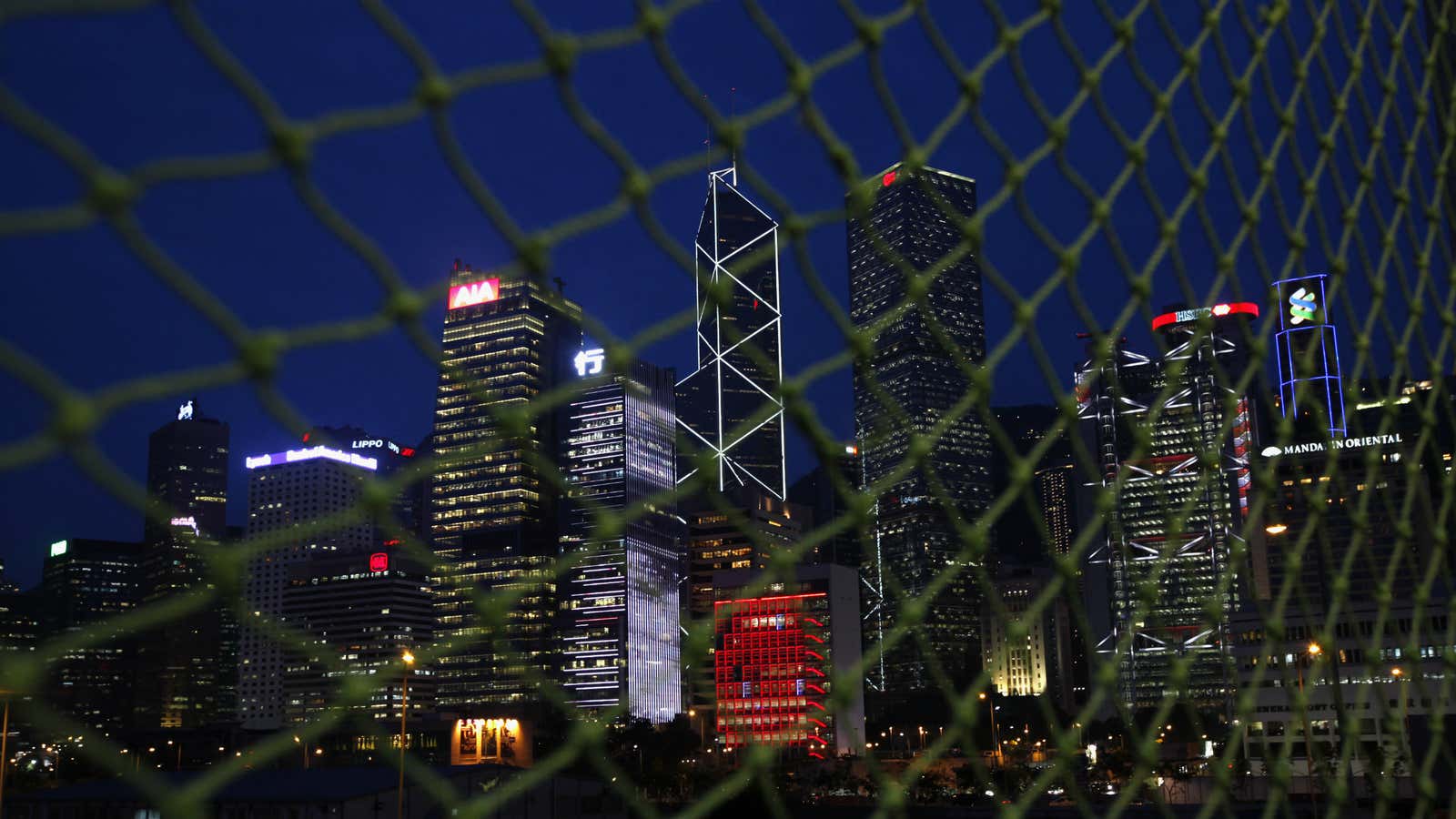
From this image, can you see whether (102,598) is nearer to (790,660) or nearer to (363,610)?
(363,610)

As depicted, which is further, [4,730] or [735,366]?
[735,366]

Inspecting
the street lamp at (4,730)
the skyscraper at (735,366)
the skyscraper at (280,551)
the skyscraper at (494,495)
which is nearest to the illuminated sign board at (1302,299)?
the street lamp at (4,730)

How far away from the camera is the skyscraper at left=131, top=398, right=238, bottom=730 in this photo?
52.7m

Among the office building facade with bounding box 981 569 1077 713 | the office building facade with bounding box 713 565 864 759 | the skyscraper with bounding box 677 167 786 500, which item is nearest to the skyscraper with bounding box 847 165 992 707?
the office building facade with bounding box 981 569 1077 713

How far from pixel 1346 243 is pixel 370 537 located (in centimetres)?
8534

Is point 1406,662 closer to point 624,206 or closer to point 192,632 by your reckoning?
point 624,206

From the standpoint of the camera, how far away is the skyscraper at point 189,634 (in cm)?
5272

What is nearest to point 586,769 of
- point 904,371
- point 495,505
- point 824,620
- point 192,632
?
point 824,620

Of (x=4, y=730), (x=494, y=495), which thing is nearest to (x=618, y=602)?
(x=494, y=495)

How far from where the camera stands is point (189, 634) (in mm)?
57562

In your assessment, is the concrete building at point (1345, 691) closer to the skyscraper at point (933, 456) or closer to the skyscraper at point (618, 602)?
the skyscraper at point (618, 602)

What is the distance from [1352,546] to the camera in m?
2.26

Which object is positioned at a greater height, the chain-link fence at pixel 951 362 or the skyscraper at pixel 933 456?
the skyscraper at pixel 933 456

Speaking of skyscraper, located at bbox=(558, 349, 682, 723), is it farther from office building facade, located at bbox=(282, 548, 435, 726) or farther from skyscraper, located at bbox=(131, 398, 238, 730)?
skyscraper, located at bbox=(131, 398, 238, 730)
